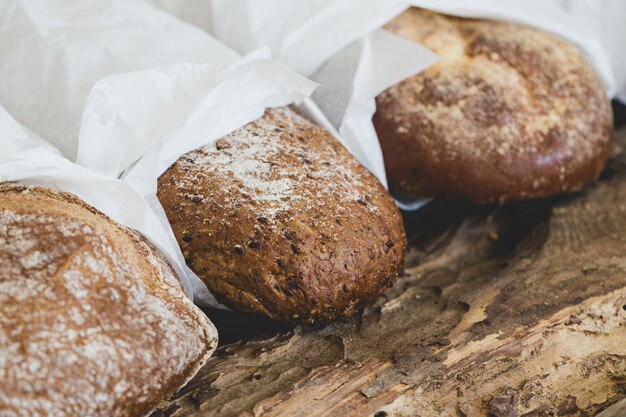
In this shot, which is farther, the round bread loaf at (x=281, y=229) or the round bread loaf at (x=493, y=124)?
the round bread loaf at (x=493, y=124)

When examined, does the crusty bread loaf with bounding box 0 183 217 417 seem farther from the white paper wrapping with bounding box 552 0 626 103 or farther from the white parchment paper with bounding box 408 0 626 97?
the white paper wrapping with bounding box 552 0 626 103

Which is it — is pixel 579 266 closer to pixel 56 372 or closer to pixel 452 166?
pixel 452 166

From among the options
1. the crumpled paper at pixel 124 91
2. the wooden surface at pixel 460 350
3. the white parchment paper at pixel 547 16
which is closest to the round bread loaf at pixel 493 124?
the white parchment paper at pixel 547 16

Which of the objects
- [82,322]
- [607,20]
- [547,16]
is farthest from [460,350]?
[607,20]

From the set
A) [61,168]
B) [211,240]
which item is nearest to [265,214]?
[211,240]

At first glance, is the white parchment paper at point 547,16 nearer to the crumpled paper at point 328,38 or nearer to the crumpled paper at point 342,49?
the crumpled paper at point 328,38

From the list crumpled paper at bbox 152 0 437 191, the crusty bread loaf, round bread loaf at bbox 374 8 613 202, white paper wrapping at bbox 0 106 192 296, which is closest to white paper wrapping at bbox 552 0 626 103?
round bread loaf at bbox 374 8 613 202
